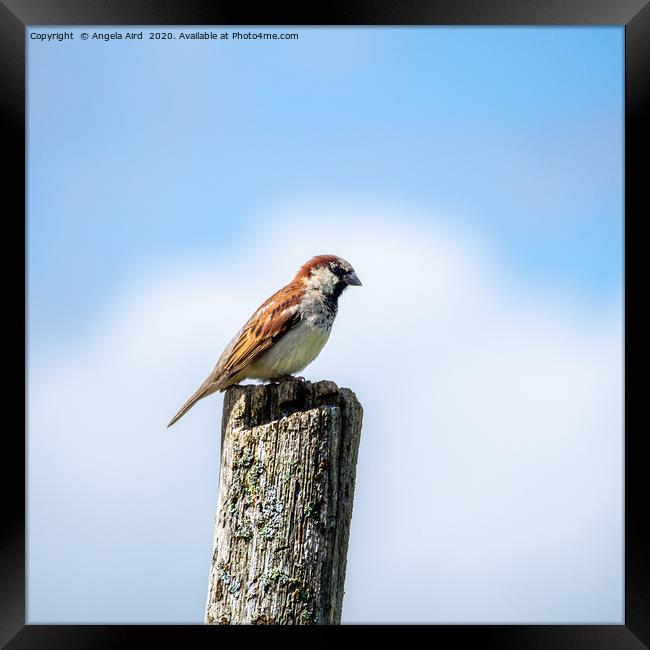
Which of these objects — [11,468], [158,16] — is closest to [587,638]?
[11,468]

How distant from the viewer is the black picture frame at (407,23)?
359cm

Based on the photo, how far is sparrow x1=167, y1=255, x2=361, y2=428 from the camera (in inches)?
211

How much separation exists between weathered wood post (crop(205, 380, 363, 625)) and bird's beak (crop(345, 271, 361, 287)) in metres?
3.01

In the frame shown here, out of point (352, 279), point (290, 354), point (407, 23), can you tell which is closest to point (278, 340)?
point (290, 354)

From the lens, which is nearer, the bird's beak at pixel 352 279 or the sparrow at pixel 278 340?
the sparrow at pixel 278 340

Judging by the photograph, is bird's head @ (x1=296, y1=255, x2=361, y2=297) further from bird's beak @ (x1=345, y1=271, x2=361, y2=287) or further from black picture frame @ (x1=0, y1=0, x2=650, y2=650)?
black picture frame @ (x1=0, y1=0, x2=650, y2=650)

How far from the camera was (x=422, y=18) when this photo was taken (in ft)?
12.0

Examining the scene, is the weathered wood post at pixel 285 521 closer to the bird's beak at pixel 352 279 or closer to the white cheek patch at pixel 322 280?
the white cheek patch at pixel 322 280

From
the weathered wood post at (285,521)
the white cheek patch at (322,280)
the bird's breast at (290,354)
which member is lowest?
the weathered wood post at (285,521)

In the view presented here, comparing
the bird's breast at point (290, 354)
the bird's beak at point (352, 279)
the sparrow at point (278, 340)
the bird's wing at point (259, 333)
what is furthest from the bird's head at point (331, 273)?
the bird's breast at point (290, 354)

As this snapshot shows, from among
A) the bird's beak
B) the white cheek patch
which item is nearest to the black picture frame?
the white cheek patch

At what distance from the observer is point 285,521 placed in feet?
9.85

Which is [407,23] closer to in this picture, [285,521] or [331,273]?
[285,521]

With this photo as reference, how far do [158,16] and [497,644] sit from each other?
341 centimetres
